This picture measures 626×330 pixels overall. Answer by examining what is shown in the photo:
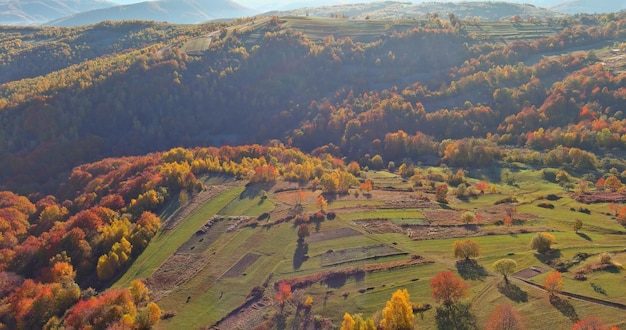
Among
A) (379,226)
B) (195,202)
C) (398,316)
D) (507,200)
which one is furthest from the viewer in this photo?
(195,202)

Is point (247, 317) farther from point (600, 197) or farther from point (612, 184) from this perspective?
point (612, 184)

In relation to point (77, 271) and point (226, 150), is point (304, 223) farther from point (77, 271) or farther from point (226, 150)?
point (226, 150)

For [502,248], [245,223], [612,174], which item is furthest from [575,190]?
[245,223]

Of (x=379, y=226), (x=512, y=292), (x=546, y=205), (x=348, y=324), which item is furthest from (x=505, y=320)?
(x=546, y=205)

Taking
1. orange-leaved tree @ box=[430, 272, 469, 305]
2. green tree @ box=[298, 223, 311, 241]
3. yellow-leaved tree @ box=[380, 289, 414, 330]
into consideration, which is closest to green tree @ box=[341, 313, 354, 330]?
yellow-leaved tree @ box=[380, 289, 414, 330]

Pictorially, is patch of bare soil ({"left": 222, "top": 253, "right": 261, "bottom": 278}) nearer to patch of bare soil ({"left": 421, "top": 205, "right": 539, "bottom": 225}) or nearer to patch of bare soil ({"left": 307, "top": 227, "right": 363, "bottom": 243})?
patch of bare soil ({"left": 307, "top": 227, "right": 363, "bottom": 243})

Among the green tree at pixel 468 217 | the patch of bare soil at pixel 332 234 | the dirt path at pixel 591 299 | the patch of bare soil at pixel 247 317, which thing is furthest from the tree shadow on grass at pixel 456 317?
the green tree at pixel 468 217
